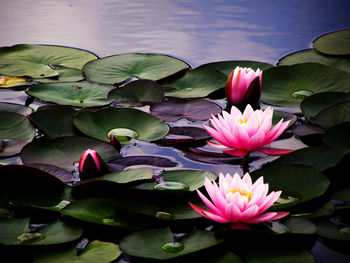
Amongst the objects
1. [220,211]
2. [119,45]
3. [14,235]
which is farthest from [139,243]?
[119,45]

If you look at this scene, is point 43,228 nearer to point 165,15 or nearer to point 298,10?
point 165,15

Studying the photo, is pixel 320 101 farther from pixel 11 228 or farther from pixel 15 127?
pixel 11 228

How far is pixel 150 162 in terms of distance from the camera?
1.64m

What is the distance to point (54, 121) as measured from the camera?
1851 millimetres

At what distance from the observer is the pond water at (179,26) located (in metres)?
2.66

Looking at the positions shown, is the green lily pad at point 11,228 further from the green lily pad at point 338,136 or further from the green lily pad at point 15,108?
the green lily pad at point 338,136

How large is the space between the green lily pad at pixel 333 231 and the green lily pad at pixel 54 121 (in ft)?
2.97

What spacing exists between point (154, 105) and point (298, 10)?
1622mm

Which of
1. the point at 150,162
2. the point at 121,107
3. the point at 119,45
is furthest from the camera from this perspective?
the point at 119,45

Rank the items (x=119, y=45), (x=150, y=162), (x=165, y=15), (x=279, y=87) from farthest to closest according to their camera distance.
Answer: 1. (x=165, y=15)
2. (x=119, y=45)
3. (x=279, y=87)
4. (x=150, y=162)

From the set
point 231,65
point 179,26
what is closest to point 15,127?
point 231,65

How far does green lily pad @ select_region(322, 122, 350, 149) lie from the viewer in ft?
5.56

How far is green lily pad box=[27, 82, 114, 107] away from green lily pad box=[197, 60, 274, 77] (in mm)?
494

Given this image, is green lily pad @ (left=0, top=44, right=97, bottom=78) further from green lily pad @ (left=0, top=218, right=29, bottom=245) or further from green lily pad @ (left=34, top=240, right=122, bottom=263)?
green lily pad @ (left=34, top=240, right=122, bottom=263)
